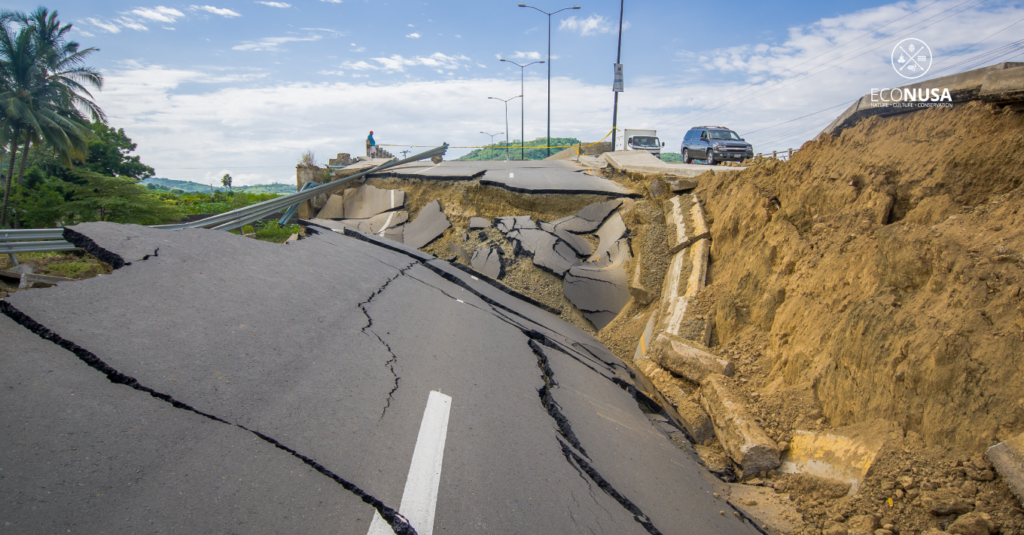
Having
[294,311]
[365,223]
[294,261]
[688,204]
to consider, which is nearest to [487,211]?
[365,223]

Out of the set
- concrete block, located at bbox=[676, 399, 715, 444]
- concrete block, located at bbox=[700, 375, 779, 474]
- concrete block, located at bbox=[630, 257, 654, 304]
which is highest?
concrete block, located at bbox=[630, 257, 654, 304]

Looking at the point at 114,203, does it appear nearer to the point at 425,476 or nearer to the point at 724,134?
the point at 425,476

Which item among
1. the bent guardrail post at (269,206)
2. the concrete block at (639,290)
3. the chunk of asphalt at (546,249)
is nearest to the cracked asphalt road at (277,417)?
the bent guardrail post at (269,206)

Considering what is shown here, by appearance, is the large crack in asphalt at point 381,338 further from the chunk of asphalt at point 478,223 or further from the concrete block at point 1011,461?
the chunk of asphalt at point 478,223

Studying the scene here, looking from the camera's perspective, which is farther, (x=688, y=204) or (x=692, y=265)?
(x=688, y=204)

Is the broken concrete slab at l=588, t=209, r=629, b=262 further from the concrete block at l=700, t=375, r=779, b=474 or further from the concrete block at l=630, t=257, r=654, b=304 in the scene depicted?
the concrete block at l=700, t=375, r=779, b=474

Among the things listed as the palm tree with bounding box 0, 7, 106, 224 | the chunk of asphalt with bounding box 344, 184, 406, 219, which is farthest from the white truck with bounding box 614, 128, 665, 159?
the palm tree with bounding box 0, 7, 106, 224

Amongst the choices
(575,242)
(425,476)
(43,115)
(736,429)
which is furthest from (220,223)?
(43,115)

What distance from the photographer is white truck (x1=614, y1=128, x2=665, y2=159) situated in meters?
26.6

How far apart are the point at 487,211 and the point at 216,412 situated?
374 inches

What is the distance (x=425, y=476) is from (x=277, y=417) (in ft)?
3.19

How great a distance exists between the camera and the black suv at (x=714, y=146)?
18.0m

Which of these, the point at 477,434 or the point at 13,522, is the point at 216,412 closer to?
the point at 13,522

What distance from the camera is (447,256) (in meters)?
10.6
